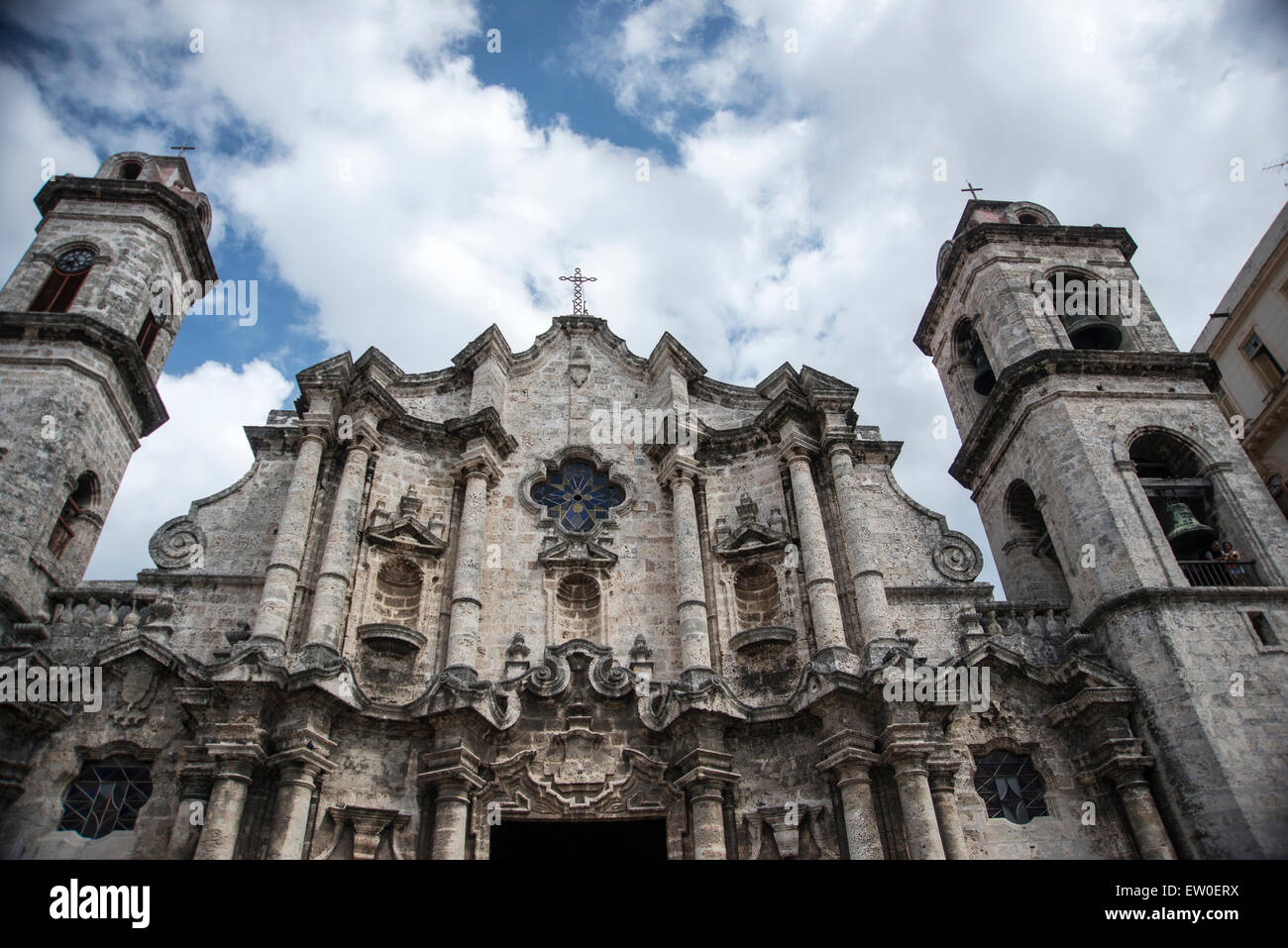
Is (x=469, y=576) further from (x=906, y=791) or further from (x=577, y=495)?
(x=906, y=791)

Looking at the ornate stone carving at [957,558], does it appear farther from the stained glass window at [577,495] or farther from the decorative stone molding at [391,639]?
the decorative stone molding at [391,639]

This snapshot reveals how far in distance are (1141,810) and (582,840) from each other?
26.8 feet

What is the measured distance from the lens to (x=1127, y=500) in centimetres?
1428

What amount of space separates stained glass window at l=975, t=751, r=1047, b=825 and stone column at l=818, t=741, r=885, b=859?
194 cm

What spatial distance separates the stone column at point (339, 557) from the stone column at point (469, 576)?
1.74 m

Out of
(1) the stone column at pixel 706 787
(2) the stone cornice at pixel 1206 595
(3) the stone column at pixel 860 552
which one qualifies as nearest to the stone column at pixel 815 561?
(3) the stone column at pixel 860 552

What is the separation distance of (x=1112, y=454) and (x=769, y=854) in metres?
8.98

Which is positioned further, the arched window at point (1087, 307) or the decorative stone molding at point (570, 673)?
the arched window at point (1087, 307)

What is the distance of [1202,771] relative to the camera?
11.6 meters

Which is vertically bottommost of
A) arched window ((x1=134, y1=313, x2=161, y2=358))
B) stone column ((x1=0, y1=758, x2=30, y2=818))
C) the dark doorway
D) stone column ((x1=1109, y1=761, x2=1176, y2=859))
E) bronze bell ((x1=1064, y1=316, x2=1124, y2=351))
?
stone column ((x1=1109, y1=761, x2=1176, y2=859))

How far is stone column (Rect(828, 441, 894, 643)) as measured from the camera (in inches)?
537

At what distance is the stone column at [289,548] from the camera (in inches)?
502

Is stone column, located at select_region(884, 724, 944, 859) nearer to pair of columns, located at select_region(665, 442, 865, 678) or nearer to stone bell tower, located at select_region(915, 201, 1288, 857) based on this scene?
pair of columns, located at select_region(665, 442, 865, 678)

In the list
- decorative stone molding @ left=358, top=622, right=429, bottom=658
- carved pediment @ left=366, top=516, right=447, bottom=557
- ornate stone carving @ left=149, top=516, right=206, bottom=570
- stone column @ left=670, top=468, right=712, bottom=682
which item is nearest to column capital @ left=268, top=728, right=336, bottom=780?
decorative stone molding @ left=358, top=622, right=429, bottom=658
